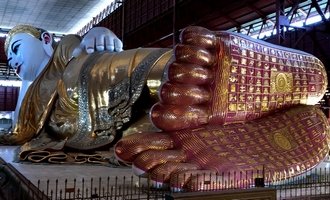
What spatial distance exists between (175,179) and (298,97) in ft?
5.75

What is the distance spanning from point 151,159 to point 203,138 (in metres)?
0.49

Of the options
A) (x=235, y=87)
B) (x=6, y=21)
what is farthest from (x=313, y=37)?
(x=6, y=21)

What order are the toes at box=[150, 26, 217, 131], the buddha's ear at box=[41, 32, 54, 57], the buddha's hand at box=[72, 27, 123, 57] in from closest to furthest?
the toes at box=[150, 26, 217, 131] → the buddha's hand at box=[72, 27, 123, 57] → the buddha's ear at box=[41, 32, 54, 57]

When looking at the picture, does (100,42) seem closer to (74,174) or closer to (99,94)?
(99,94)

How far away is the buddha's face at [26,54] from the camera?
21.2ft

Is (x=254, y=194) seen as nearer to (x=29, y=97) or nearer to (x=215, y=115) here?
(x=215, y=115)

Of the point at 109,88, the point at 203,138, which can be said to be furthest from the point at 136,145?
the point at 109,88

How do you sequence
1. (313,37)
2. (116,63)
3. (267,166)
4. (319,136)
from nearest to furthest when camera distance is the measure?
(267,166), (319,136), (116,63), (313,37)

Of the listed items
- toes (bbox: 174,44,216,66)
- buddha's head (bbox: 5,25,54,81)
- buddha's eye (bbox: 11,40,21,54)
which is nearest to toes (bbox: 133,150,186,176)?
toes (bbox: 174,44,216,66)

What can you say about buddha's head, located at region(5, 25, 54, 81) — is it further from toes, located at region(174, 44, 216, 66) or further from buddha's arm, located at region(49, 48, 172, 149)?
toes, located at region(174, 44, 216, 66)

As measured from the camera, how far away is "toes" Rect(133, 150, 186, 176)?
109 inches

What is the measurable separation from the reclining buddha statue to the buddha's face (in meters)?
1.94

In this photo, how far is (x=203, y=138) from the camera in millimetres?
3088

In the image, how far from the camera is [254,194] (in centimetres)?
212
